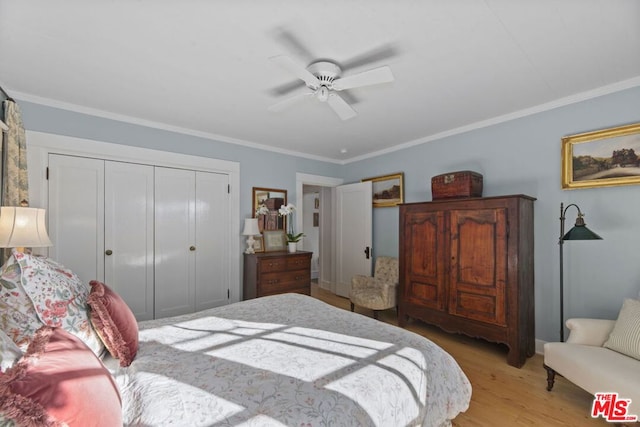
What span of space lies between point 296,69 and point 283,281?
2762 millimetres

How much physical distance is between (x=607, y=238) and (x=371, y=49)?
2597mm

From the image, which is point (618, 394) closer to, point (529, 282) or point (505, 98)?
point (529, 282)

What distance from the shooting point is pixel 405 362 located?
145 centimetres

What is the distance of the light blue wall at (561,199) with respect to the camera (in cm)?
242

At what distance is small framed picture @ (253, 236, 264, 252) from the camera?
13.5ft

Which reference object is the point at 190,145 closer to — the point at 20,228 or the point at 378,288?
the point at 20,228

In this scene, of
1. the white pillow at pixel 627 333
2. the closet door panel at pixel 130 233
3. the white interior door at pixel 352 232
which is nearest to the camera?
the white pillow at pixel 627 333

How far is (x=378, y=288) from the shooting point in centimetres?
389

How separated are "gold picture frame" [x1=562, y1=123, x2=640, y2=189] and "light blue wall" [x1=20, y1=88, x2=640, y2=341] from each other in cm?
7

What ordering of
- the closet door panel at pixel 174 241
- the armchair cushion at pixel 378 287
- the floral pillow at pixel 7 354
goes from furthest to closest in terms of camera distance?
the armchair cushion at pixel 378 287 < the closet door panel at pixel 174 241 < the floral pillow at pixel 7 354

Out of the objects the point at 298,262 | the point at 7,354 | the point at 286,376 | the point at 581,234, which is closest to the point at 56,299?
the point at 7,354

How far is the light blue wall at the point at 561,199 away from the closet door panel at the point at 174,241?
10.9 feet

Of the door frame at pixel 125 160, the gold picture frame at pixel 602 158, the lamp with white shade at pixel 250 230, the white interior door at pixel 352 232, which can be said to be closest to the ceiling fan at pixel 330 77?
the door frame at pixel 125 160

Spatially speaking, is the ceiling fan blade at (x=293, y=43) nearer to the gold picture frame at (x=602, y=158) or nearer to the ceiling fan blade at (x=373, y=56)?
the ceiling fan blade at (x=373, y=56)
